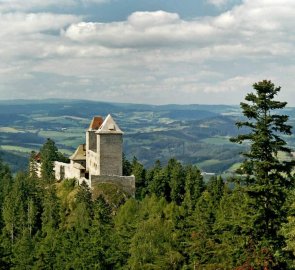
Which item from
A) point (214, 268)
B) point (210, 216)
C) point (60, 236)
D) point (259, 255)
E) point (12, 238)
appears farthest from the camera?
point (12, 238)

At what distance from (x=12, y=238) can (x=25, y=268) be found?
3383 centimetres

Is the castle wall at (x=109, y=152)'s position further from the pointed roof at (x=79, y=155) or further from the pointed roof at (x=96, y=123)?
the pointed roof at (x=79, y=155)

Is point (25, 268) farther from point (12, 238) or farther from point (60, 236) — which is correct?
point (12, 238)

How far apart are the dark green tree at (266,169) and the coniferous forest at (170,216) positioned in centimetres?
6

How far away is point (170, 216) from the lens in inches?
3371

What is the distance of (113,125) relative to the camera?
10438 centimetres

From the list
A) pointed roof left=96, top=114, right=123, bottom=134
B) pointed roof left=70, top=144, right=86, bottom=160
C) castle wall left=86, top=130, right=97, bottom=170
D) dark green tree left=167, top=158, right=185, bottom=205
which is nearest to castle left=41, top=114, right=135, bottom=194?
pointed roof left=96, top=114, right=123, bottom=134

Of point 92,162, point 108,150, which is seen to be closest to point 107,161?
point 108,150

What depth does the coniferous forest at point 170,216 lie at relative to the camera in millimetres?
34188

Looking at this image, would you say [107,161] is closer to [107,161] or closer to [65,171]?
[107,161]

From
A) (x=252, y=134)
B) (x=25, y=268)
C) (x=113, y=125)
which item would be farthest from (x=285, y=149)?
(x=113, y=125)

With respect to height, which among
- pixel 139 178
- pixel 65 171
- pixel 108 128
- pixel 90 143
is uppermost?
pixel 108 128

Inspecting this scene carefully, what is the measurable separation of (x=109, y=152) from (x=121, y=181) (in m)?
5.95

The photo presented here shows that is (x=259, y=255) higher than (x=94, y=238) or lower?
higher
